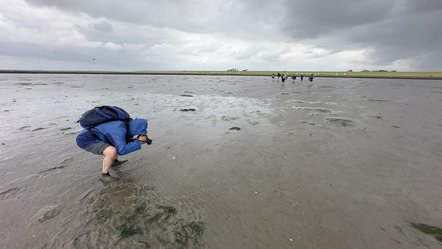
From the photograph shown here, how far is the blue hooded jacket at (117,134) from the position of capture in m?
4.45

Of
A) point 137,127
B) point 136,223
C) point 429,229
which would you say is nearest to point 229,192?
point 136,223

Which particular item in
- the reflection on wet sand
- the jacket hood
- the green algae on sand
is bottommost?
the reflection on wet sand

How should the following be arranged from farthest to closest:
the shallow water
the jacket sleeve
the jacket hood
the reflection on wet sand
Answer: the jacket hood, the jacket sleeve, the shallow water, the reflection on wet sand

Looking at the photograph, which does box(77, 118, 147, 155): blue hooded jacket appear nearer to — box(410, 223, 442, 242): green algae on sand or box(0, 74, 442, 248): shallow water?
box(0, 74, 442, 248): shallow water

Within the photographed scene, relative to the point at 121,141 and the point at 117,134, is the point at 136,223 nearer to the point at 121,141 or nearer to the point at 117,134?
the point at 121,141

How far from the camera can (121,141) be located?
4465mm

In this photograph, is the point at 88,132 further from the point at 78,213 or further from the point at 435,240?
the point at 435,240

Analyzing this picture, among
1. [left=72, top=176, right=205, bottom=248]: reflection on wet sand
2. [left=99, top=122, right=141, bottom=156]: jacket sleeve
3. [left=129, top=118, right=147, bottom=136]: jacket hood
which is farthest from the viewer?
[left=129, top=118, right=147, bottom=136]: jacket hood

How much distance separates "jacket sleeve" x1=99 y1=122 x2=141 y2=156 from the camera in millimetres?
4414

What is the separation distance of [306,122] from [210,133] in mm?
5430

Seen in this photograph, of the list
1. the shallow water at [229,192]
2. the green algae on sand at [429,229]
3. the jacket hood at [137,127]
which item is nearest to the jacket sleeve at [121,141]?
the jacket hood at [137,127]

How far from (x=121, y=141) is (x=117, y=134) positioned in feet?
0.65

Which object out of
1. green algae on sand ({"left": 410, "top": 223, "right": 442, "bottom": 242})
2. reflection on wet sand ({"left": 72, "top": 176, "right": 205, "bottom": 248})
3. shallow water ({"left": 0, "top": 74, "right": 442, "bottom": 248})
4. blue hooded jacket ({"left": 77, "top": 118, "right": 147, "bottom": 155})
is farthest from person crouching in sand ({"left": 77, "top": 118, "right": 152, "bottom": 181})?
green algae on sand ({"left": 410, "top": 223, "right": 442, "bottom": 242})

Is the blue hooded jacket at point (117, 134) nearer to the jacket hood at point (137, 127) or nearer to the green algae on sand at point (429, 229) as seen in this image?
the jacket hood at point (137, 127)
